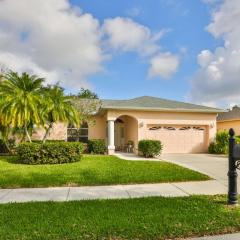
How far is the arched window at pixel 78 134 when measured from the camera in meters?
25.5

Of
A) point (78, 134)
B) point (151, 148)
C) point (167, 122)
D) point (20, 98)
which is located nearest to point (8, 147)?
point (20, 98)

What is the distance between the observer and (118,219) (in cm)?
630

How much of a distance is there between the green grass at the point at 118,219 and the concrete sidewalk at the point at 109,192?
2.92ft

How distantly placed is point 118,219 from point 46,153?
10.6m

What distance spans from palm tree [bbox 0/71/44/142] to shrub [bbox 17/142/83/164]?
7.25ft

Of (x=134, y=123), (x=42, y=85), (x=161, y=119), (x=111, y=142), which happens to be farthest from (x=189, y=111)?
(x=42, y=85)

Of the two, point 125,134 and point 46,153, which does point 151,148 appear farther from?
point 125,134

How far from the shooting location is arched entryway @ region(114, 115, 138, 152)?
2441 cm

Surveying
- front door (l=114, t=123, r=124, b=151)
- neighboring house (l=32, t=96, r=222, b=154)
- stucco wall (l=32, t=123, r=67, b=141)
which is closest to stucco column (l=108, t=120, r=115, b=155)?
neighboring house (l=32, t=96, r=222, b=154)

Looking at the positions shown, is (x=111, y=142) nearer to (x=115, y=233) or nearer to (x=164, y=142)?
(x=164, y=142)

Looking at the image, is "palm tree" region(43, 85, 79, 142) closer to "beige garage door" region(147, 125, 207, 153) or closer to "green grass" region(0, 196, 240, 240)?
"beige garage door" region(147, 125, 207, 153)

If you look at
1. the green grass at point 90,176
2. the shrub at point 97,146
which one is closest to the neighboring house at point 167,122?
the shrub at point 97,146

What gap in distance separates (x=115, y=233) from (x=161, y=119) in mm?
18058

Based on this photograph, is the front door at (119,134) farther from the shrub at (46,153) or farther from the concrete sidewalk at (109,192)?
the concrete sidewalk at (109,192)
